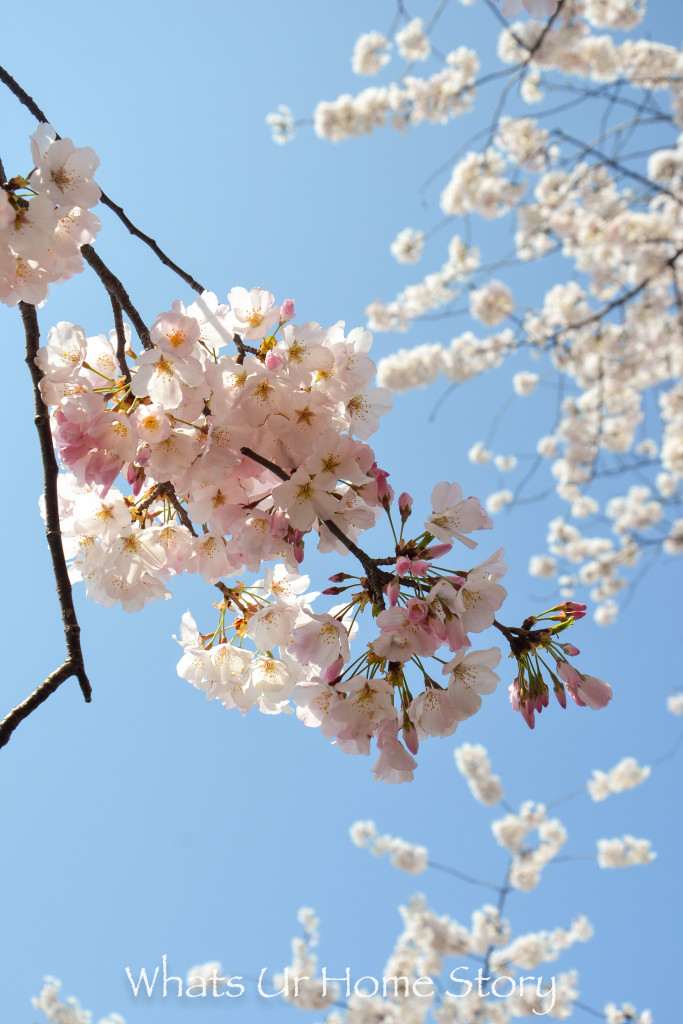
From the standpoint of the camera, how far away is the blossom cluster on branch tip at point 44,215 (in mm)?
1030

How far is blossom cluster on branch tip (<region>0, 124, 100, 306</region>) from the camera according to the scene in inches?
40.6

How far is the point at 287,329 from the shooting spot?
3.33 feet

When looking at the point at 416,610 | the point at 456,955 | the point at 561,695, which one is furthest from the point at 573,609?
the point at 456,955

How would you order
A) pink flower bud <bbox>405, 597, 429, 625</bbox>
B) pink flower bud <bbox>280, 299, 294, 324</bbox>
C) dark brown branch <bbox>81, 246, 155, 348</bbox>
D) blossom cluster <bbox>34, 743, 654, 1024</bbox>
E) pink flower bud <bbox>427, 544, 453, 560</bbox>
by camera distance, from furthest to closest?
blossom cluster <bbox>34, 743, 654, 1024</bbox>, dark brown branch <bbox>81, 246, 155, 348</bbox>, pink flower bud <bbox>280, 299, 294, 324</bbox>, pink flower bud <bbox>427, 544, 453, 560</bbox>, pink flower bud <bbox>405, 597, 429, 625</bbox>

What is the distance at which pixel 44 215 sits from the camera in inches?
40.4

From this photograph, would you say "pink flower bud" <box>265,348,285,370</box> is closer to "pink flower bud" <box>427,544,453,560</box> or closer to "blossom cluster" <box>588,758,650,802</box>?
"pink flower bud" <box>427,544,453,560</box>

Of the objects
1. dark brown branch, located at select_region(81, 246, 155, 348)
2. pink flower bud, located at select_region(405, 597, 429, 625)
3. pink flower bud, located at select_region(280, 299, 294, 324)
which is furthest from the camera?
dark brown branch, located at select_region(81, 246, 155, 348)

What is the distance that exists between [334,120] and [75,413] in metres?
8.20

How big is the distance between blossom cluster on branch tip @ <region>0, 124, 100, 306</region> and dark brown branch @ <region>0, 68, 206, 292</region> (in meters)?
0.07

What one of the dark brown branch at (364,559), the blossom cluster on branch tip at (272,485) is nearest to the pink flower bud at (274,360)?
the blossom cluster on branch tip at (272,485)

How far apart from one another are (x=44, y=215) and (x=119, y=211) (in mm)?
310

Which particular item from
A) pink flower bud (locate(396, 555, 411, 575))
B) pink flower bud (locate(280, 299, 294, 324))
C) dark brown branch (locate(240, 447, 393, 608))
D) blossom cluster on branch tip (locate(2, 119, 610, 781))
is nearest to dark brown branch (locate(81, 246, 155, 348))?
blossom cluster on branch tip (locate(2, 119, 610, 781))

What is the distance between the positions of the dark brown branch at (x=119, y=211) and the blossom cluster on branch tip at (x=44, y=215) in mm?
70

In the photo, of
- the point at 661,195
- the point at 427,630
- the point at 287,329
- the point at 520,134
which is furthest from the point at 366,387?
the point at 520,134
